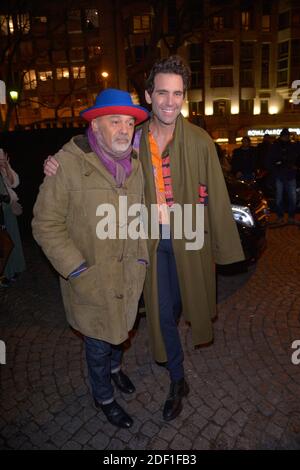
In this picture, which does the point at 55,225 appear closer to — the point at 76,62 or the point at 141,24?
the point at 141,24

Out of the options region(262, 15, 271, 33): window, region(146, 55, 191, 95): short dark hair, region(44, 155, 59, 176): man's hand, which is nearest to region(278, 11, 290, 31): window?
region(262, 15, 271, 33): window

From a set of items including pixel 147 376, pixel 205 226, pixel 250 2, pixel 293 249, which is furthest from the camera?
pixel 250 2

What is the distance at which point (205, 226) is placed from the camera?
2861 mm

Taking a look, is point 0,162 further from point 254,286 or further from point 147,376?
point 254,286

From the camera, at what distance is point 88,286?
240 cm

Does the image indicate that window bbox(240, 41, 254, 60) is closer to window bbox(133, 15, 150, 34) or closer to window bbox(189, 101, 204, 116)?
window bbox(189, 101, 204, 116)

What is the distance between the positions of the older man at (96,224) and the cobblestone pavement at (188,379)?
0.61 meters

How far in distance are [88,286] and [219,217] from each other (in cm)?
117

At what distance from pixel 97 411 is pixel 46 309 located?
2.16m

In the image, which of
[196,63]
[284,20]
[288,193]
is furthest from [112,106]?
[284,20]

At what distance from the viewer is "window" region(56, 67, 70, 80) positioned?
39725 mm

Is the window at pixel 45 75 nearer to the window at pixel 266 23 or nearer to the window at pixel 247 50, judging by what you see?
the window at pixel 247 50

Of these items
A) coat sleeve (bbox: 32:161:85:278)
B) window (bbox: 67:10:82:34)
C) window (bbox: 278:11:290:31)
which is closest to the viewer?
coat sleeve (bbox: 32:161:85:278)

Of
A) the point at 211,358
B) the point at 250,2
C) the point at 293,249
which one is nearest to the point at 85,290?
the point at 211,358
